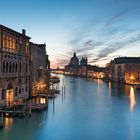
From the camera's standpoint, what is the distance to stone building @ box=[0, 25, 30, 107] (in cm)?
3797

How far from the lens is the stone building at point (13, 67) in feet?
125

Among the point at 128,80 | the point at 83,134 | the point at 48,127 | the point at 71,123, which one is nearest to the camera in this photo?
the point at 83,134

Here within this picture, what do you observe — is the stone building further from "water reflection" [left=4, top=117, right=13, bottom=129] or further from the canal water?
the canal water

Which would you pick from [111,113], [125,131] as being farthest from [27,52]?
[125,131]

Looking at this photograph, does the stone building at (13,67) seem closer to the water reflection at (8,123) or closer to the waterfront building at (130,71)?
the water reflection at (8,123)

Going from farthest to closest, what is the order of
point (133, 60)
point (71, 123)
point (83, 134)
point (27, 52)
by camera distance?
point (133, 60) → point (27, 52) → point (71, 123) → point (83, 134)

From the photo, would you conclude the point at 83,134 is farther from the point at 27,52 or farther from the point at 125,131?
the point at 27,52

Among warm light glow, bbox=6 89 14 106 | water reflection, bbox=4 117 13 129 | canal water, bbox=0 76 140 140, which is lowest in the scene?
canal water, bbox=0 76 140 140

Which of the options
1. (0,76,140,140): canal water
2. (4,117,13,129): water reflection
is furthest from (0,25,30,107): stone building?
(0,76,140,140): canal water

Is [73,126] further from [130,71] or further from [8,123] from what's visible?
[130,71]

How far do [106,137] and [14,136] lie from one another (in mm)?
9495

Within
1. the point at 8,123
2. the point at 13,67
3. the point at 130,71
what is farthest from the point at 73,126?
the point at 130,71

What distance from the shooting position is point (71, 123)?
34.8m

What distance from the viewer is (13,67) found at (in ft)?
139
